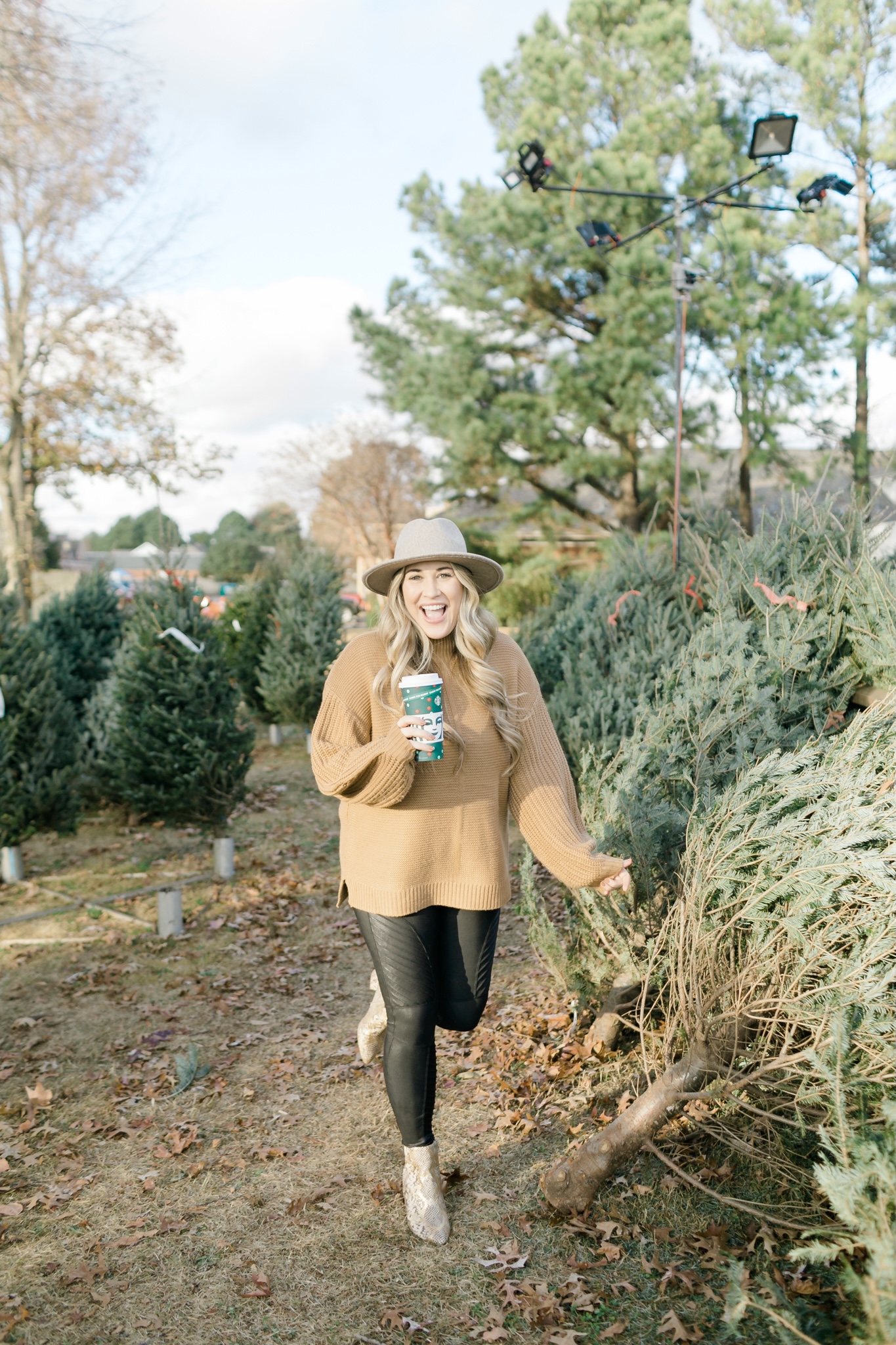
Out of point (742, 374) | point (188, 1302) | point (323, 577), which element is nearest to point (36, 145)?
point (323, 577)

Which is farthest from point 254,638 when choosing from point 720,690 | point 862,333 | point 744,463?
point 862,333

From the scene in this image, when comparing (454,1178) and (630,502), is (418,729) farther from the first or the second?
(630,502)

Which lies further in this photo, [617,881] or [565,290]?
[565,290]

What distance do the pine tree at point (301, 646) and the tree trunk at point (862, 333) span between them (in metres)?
9.69

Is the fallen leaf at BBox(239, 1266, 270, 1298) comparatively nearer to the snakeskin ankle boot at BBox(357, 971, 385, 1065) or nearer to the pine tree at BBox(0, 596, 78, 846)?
the snakeskin ankle boot at BBox(357, 971, 385, 1065)

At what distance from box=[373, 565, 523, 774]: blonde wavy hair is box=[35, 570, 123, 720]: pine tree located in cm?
787

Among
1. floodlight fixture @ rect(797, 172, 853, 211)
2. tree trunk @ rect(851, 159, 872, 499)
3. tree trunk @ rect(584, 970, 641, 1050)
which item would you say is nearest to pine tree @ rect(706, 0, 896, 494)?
tree trunk @ rect(851, 159, 872, 499)

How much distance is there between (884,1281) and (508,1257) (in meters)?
1.37

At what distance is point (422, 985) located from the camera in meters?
2.91

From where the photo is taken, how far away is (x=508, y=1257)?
2.93m

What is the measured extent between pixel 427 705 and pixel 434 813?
52 centimetres

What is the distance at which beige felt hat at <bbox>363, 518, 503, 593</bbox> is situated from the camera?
118 inches

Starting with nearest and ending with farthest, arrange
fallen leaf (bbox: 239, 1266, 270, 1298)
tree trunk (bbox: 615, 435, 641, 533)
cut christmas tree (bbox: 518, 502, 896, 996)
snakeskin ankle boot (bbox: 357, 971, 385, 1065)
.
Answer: fallen leaf (bbox: 239, 1266, 270, 1298) → snakeskin ankle boot (bbox: 357, 971, 385, 1065) → cut christmas tree (bbox: 518, 502, 896, 996) → tree trunk (bbox: 615, 435, 641, 533)

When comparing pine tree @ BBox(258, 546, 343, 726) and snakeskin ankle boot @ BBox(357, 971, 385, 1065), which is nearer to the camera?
snakeskin ankle boot @ BBox(357, 971, 385, 1065)
